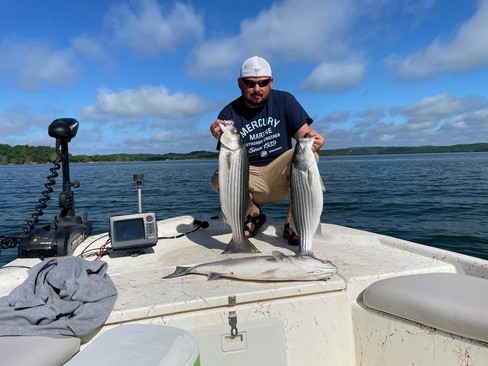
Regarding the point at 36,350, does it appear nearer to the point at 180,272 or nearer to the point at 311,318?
the point at 180,272

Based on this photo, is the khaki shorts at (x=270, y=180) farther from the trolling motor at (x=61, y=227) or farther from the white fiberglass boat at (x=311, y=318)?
the trolling motor at (x=61, y=227)

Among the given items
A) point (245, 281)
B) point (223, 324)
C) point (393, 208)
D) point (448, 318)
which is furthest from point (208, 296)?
point (393, 208)

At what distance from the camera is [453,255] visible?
3.70m

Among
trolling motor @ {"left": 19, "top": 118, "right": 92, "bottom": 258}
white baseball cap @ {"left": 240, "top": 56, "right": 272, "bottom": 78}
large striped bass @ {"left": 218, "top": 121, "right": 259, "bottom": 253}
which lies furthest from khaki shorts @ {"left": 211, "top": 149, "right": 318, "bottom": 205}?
trolling motor @ {"left": 19, "top": 118, "right": 92, "bottom": 258}

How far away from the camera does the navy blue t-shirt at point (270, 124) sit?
16.5ft

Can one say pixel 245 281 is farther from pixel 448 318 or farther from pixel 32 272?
pixel 32 272

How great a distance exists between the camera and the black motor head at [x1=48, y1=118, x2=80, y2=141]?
15.4 feet

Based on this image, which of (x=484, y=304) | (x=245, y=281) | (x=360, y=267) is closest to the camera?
(x=484, y=304)

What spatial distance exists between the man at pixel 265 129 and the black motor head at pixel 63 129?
2.00m

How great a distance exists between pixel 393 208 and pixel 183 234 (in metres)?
11.9

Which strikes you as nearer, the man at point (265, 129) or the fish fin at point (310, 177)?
the fish fin at point (310, 177)

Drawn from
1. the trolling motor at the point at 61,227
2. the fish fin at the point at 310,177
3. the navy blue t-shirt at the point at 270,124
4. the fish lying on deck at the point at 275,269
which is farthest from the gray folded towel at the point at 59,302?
the navy blue t-shirt at the point at 270,124

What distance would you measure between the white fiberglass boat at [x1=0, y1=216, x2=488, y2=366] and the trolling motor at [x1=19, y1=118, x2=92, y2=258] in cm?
68

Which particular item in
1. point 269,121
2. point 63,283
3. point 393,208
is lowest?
point 393,208
